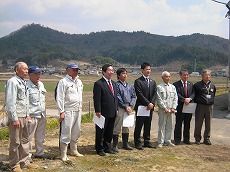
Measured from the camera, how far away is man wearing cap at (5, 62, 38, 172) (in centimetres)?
482

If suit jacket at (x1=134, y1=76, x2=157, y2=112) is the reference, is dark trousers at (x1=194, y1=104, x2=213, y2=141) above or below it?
below

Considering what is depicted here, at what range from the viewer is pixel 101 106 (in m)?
6.14

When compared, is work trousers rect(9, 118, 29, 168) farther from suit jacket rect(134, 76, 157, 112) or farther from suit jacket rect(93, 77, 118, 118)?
suit jacket rect(134, 76, 157, 112)

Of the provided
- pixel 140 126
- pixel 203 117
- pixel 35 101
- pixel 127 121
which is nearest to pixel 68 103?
pixel 35 101

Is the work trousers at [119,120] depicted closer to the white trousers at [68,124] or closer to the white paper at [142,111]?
the white paper at [142,111]

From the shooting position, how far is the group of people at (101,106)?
198 inches

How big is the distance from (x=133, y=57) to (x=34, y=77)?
152 m

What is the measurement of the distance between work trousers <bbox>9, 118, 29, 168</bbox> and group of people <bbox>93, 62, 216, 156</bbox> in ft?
4.91

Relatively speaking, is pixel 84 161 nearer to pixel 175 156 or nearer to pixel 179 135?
pixel 175 156

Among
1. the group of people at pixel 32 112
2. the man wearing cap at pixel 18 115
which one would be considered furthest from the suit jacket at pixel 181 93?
the man wearing cap at pixel 18 115

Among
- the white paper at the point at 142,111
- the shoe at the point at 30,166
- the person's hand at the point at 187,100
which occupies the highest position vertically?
the person's hand at the point at 187,100

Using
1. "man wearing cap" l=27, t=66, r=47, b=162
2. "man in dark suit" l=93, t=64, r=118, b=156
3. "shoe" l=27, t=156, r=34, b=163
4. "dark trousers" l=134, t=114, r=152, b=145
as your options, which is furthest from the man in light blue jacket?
"shoe" l=27, t=156, r=34, b=163

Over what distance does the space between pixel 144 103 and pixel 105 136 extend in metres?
1.10

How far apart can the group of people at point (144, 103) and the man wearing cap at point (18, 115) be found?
1504mm
